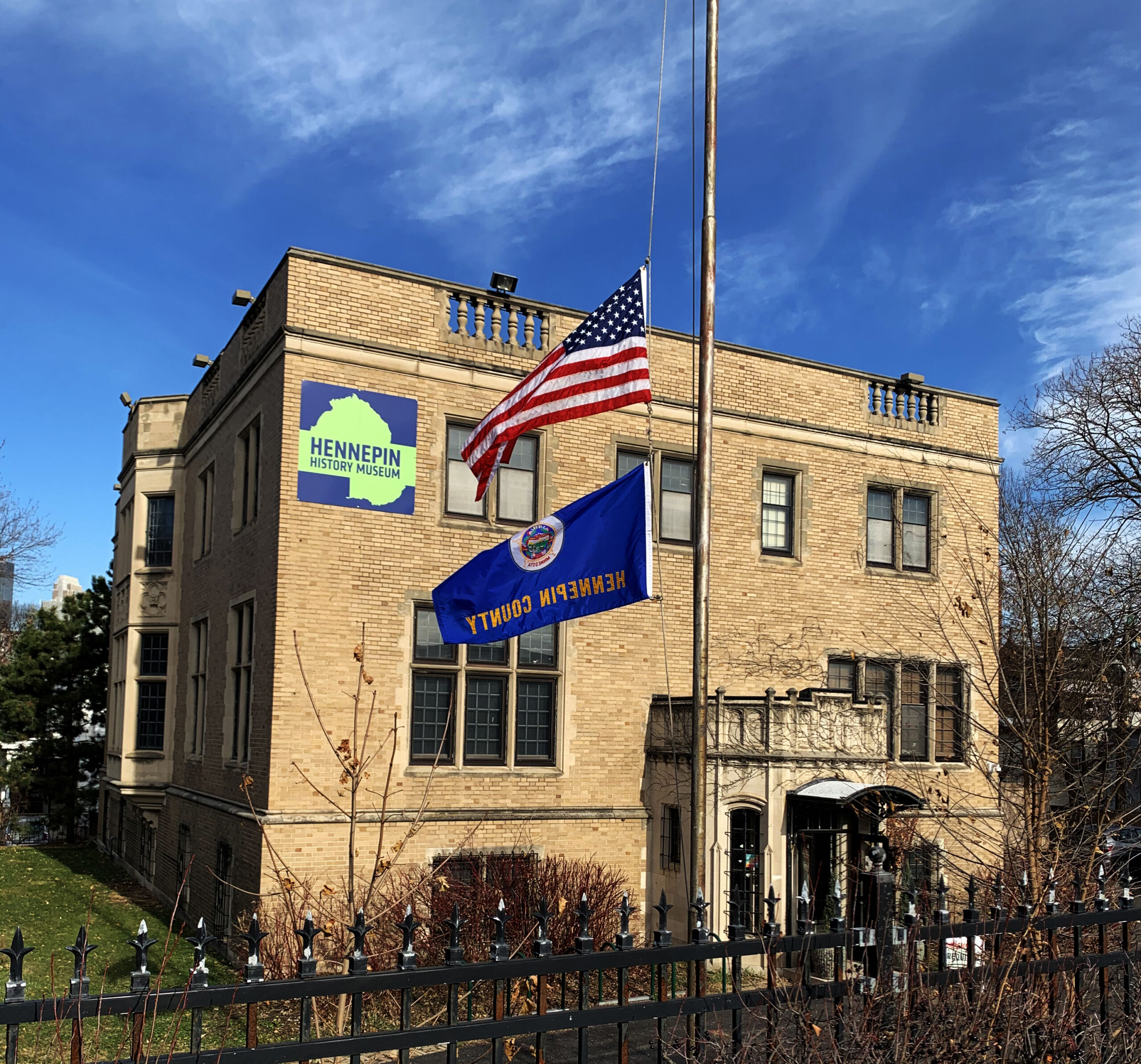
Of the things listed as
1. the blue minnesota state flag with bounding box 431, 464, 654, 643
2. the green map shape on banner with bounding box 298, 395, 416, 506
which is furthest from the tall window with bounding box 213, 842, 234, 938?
the blue minnesota state flag with bounding box 431, 464, 654, 643

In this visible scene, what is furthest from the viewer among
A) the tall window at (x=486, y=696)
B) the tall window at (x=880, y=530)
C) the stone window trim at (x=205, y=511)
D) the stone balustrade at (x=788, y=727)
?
the stone window trim at (x=205, y=511)

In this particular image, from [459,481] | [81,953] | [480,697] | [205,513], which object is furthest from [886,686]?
[81,953]

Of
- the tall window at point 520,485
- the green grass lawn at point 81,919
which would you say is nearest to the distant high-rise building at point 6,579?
the green grass lawn at point 81,919

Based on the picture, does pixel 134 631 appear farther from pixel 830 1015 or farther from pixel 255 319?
pixel 830 1015

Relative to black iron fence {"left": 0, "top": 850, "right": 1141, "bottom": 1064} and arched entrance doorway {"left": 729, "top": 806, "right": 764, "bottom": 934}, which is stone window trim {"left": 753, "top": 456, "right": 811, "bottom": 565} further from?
black iron fence {"left": 0, "top": 850, "right": 1141, "bottom": 1064}

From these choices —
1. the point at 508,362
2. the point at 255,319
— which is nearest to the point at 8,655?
the point at 255,319

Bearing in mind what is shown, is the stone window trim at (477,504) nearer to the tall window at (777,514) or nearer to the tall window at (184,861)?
the tall window at (777,514)

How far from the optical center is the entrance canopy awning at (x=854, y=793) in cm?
1645

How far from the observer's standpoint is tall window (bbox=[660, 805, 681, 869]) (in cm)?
1825

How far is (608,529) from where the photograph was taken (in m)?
10.6

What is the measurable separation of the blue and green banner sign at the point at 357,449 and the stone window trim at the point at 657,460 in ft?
12.5

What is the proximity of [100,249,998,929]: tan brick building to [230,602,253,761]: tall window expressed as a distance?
7 cm

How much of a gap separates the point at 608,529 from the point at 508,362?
28.3ft

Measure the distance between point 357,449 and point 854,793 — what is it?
9.33m
